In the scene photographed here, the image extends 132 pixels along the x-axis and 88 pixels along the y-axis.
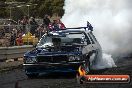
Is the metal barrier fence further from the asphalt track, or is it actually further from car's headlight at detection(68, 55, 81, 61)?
car's headlight at detection(68, 55, 81, 61)

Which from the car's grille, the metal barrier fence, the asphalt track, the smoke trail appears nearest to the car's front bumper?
the car's grille

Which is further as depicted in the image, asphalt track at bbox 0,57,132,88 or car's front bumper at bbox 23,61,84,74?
car's front bumper at bbox 23,61,84,74

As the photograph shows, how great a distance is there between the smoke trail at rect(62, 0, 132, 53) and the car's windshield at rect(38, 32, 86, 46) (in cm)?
582

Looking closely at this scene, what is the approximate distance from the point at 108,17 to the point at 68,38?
6745mm

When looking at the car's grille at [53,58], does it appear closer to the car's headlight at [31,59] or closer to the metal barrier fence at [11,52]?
the car's headlight at [31,59]

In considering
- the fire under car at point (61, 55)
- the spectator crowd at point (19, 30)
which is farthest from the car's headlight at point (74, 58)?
the spectator crowd at point (19, 30)

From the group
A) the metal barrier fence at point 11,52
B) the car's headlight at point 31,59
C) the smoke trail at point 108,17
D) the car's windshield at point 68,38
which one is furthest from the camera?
the smoke trail at point 108,17

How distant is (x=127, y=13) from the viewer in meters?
21.1

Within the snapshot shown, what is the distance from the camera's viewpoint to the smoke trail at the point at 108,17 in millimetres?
20641

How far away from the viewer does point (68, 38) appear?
14516 millimetres

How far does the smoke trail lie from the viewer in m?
20.6

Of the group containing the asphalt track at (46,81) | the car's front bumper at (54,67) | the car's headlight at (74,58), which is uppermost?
the car's headlight at (74,58)

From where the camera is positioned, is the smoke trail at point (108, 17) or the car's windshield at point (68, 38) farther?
the smoke trail at point (108, 17)

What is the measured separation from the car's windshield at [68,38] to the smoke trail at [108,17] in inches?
229
